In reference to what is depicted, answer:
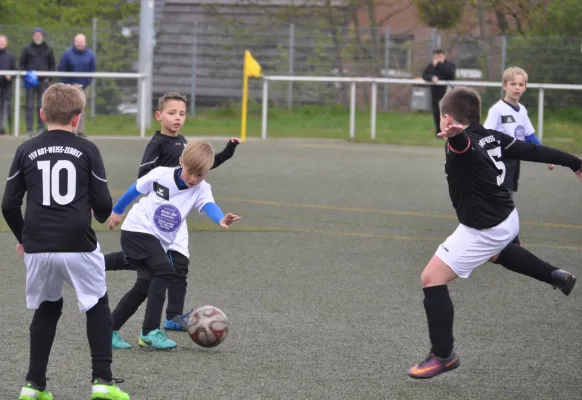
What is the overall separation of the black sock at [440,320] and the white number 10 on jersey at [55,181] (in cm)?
213

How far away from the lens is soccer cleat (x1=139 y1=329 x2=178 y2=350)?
6867 mm

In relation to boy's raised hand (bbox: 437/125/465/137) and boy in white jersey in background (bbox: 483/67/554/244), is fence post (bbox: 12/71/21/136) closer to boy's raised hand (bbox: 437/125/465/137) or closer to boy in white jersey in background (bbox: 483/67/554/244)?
boy in white jersey in background (bbox: 483/67/554/244)

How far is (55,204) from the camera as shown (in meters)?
5.47

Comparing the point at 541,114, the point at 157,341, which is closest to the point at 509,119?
the point at 157,341

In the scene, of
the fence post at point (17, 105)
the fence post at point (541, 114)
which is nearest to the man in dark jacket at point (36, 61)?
the fence post at point (17, 105)

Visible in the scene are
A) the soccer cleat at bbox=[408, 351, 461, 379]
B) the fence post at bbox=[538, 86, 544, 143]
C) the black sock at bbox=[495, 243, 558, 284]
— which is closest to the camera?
the soccer cleat at bbox=[408, 351, 461, 379]

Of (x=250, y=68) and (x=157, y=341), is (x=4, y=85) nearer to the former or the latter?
(x=250, y=68)

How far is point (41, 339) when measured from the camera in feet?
18.5

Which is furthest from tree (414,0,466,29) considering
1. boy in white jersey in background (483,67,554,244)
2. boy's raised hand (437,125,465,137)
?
boy's raised hand (437,125,465,137)

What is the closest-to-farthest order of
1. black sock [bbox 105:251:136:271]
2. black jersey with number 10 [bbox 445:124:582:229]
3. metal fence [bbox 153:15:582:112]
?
black jersey with number 10 [bbox 445:124:582:229]
black sock [bbox 105:251:136:271]
metal fence [bbox 153:15:582:112]

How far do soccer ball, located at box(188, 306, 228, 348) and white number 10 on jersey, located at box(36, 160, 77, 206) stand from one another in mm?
1633

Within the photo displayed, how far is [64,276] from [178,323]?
189cm

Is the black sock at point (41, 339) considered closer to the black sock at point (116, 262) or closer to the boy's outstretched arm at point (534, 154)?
the black sock at point (116, 262)

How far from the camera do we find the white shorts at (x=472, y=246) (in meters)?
6.59
